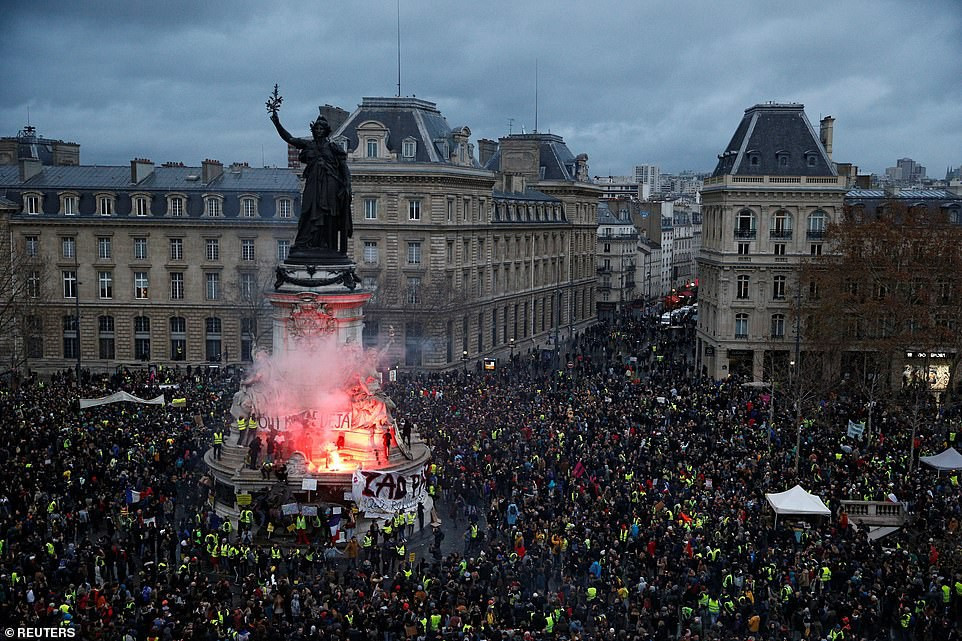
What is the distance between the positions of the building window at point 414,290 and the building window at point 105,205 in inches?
793

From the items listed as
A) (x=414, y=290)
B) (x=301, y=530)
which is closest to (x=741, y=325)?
(x=414, y=290)

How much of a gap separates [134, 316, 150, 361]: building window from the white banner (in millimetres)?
37266

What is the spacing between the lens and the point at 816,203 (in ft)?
196

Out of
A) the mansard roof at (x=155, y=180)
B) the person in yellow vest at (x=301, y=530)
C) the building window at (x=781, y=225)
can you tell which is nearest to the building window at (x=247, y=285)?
the mansard roof at (x=155, y=180)

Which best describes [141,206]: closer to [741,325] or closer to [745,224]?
[745,224]

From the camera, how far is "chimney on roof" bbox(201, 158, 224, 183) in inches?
2511

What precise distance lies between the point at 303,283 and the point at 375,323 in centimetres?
2930

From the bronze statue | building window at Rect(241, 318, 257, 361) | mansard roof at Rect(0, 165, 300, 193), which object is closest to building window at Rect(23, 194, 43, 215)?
mansard roof at Rect(0, 165, 300, 193)

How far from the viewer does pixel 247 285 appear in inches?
2436

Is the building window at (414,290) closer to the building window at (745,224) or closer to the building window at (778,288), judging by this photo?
the building window at (745,224)

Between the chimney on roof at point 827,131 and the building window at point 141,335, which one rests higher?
the chimney on roof at point 827,131

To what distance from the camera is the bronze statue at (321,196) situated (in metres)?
32.3

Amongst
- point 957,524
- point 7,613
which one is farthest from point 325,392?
point 957,524

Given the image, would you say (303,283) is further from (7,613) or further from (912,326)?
(912,326)
